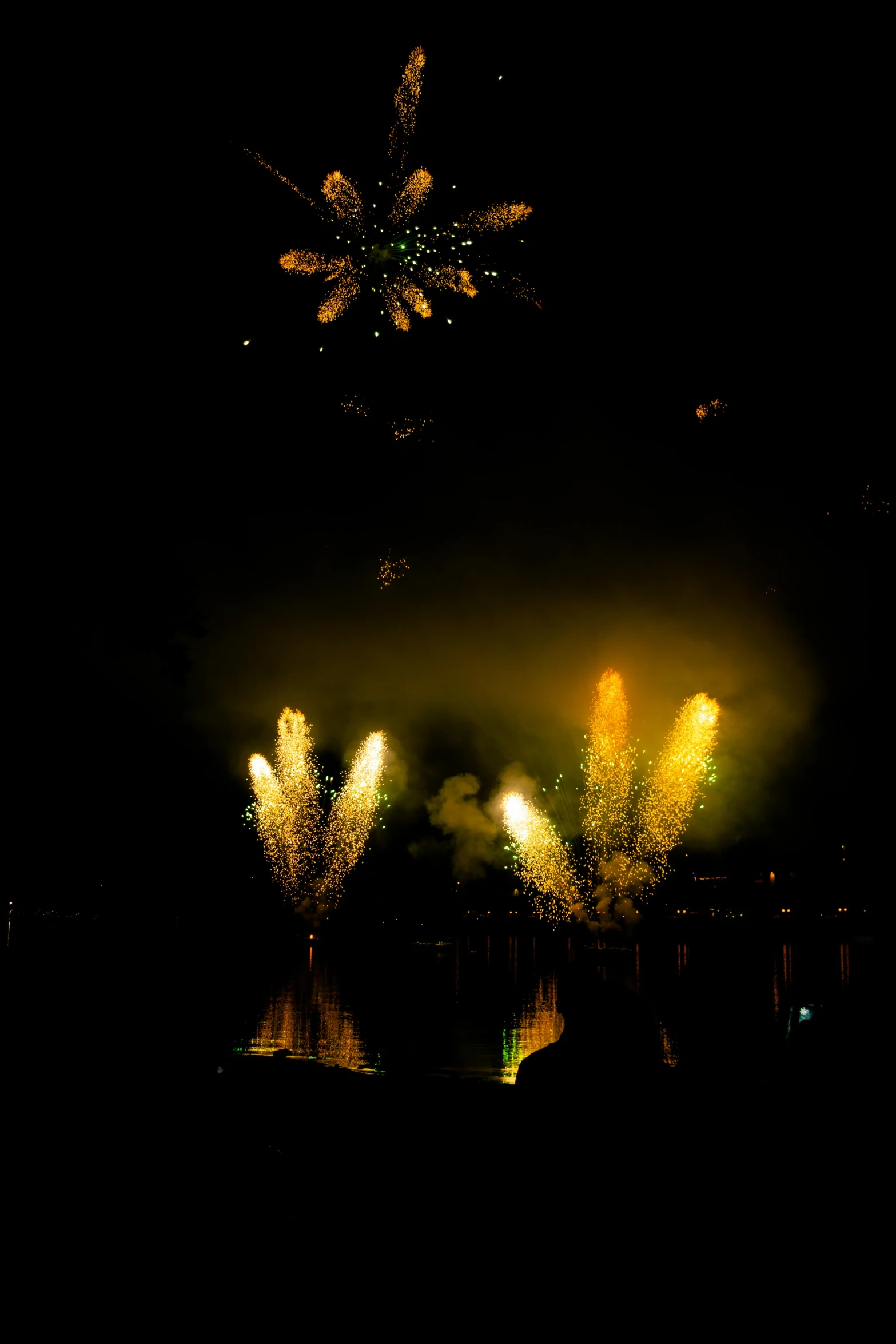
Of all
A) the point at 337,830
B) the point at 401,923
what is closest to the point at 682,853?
the point at 401,923

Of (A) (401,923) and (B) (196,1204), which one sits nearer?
(B) (196,1204)

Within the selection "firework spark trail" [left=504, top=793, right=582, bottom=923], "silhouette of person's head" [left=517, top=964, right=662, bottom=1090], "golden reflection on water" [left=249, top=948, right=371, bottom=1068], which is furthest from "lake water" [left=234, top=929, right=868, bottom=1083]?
"firework spark trail" [left=504, top=793, right=582, bottom=923]

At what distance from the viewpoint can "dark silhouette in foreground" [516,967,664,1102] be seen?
4004 millimetres

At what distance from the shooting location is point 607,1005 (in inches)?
166

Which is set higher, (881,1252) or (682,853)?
(682,853)

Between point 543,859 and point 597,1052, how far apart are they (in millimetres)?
60242

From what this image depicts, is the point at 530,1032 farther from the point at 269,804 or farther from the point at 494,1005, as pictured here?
the point at 269,804

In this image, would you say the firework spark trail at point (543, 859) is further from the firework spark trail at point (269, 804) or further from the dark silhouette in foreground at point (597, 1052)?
the dark silhouette in foreground at point (597, 1052)

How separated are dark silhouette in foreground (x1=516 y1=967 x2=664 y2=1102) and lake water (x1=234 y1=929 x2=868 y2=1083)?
21 centimetres

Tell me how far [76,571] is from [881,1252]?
7450 millimetres

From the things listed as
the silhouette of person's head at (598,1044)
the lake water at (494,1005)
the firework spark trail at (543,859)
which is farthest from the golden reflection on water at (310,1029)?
the firework spark trail at (543,859)

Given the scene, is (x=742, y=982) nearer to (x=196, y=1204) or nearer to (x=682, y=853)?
(x=196, y=1204)

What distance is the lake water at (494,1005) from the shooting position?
13992mm

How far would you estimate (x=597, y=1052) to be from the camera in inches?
160
